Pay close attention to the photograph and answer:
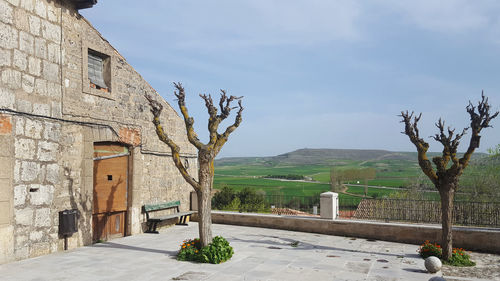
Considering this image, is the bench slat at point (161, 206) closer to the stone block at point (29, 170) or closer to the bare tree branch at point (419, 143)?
the stone block at point (29, 170)

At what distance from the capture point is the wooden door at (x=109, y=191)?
35.0 feet

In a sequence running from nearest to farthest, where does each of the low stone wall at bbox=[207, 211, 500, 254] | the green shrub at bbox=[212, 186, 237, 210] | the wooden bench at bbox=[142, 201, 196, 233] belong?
the low stone wall at bbox=[207, 211, 500, 254]
the wooden bench at bbox=[142, 201, 196, 233]
the green shrub at bbox=[212, 186, 237, 210]

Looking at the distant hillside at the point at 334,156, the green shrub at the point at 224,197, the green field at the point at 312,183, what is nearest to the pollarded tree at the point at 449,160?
the green shrub at the point at 224,197

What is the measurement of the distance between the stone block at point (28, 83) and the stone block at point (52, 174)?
1793 millimetres

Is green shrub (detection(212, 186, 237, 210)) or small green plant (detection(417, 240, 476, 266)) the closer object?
small green plant (detection(417, 240, 476, 266))

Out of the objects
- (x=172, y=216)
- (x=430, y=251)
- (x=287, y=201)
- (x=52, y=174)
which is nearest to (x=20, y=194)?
(x=52, y=174)

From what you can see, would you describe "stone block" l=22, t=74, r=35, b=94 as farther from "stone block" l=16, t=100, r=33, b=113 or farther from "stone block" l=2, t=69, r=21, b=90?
"stone block" l=16, t=100, r=33, b=113

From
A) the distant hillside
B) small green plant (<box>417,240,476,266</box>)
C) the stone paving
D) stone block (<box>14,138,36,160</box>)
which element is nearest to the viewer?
the stone paving

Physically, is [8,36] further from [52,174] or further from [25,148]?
[52,174]

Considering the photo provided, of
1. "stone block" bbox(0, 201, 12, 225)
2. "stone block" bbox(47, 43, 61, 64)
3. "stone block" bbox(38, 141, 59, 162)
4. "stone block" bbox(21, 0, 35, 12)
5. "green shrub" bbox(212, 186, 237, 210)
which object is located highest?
"stone block" bbox(21, 0, 35, 12)

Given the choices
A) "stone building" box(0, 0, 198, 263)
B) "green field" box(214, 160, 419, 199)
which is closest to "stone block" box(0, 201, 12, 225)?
"stone building" box(0, 0, 198, 263)

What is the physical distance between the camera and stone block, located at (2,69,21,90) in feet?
26.2

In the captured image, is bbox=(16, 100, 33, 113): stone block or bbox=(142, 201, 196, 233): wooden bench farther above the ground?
bbox=(16, 100, 33, 113): stone block

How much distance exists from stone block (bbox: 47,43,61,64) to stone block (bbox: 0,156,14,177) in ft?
8.63
